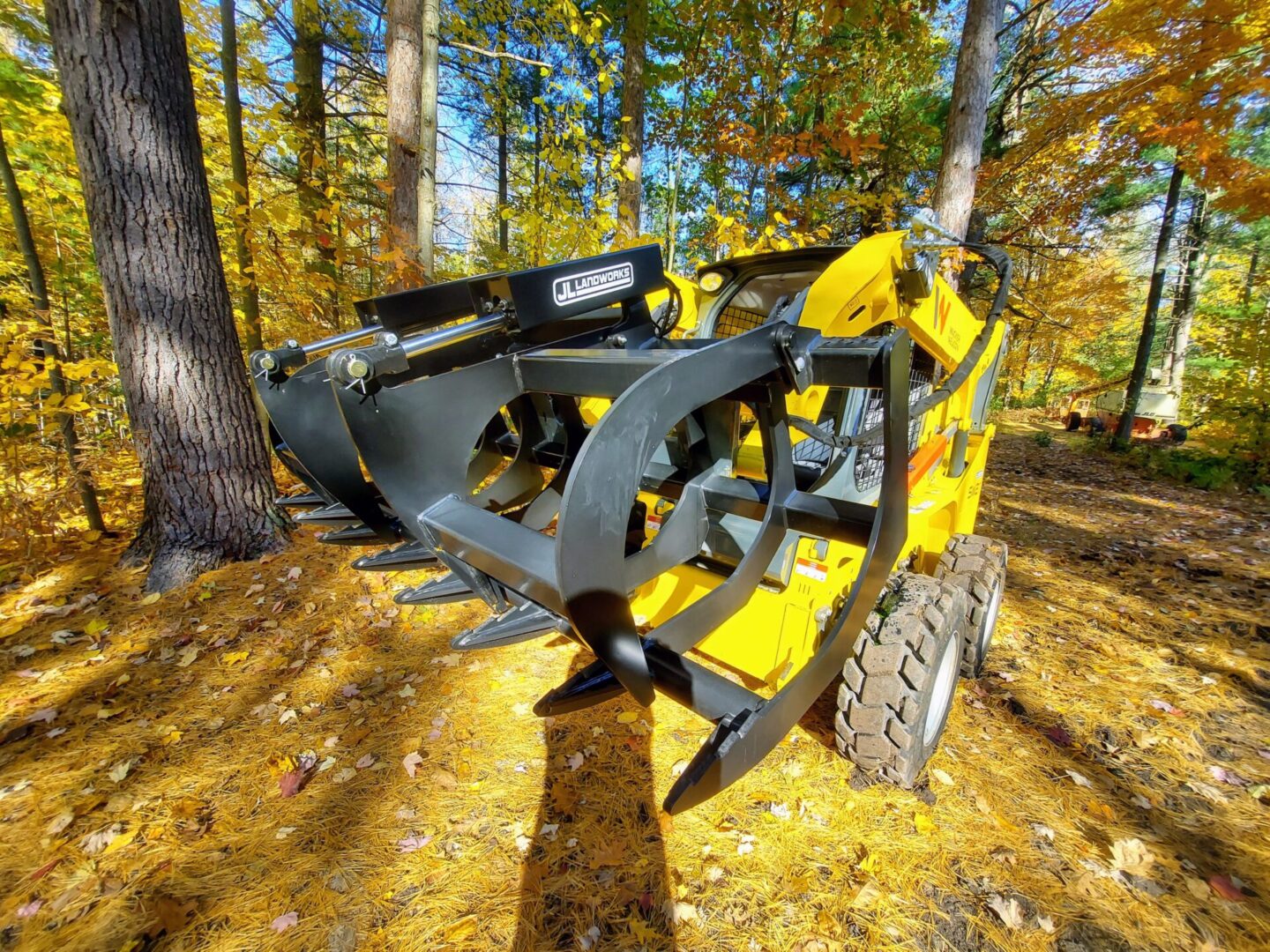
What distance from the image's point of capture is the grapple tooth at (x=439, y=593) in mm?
1670

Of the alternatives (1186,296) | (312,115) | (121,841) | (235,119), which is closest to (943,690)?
(121,841)

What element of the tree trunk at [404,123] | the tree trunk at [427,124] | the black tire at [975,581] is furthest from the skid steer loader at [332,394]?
the tree trunk at [427,124]

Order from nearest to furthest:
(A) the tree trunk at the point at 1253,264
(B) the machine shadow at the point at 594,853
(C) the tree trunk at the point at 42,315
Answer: (B) the machine shadow at the point at 594,853 → (C) the tree trunk at the point at 42,315 → (A) the tree trunk at the point at 1253,264

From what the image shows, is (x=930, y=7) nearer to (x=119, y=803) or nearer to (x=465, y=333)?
(x=465, y=333)

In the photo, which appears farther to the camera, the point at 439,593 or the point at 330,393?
the point at 330,393

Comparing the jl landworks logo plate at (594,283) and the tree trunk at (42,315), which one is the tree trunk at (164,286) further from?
the jl landworks logo plate at (594,283)

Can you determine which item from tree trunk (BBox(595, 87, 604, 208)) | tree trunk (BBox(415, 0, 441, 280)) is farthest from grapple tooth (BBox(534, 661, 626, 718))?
tree trunk (BBox(595, 87, 604, 208))

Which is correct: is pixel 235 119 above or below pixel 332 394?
above

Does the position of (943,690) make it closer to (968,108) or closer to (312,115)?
(968,108)

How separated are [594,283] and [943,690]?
7.67 feet

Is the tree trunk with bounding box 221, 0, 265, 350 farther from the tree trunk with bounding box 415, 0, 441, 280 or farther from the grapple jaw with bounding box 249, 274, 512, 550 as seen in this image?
the grapple jaw with bounding box 249, 274, 512, 550

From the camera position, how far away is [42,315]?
3.71 meters

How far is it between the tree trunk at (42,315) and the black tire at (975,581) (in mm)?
5881

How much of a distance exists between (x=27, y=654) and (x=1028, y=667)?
5.67 meters
